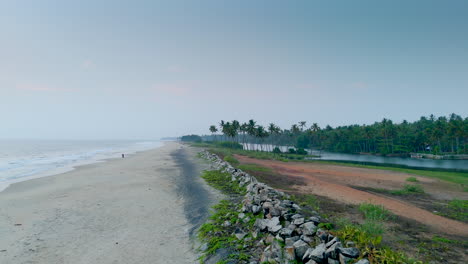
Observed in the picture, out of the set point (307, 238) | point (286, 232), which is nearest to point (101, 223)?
point (286, 232)

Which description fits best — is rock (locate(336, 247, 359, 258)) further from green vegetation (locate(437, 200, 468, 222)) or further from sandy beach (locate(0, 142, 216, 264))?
green vegetation (locate(437, 200, 468, 222))

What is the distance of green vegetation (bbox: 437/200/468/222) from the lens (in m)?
11.7

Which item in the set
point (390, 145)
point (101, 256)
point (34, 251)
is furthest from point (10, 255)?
point (390, 145)

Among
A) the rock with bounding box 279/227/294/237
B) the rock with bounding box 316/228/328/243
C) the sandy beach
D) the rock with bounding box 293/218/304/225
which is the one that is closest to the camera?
the rock with bounding box 316/228/328/243

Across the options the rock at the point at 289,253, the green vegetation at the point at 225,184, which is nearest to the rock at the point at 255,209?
the rock at the point at 289,253

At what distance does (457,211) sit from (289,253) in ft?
45.6

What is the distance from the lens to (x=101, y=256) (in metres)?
7.61

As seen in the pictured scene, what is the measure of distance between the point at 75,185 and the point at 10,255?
13.5 m

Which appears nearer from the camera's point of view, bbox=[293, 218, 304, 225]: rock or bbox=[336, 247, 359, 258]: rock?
bbox=[336, 247, 359, 258]: rock

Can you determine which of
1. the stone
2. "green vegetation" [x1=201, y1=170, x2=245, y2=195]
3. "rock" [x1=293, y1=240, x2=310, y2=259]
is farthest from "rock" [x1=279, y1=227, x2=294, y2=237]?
"green vegetation" [x1=201, y1=170, x2=245, y2=195]

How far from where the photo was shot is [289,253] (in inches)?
241

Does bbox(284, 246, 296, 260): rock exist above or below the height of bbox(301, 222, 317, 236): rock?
below

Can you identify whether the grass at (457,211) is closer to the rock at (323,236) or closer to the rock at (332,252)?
the rock at (323,236)

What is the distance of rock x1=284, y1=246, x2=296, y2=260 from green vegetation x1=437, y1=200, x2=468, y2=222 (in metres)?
11.6
